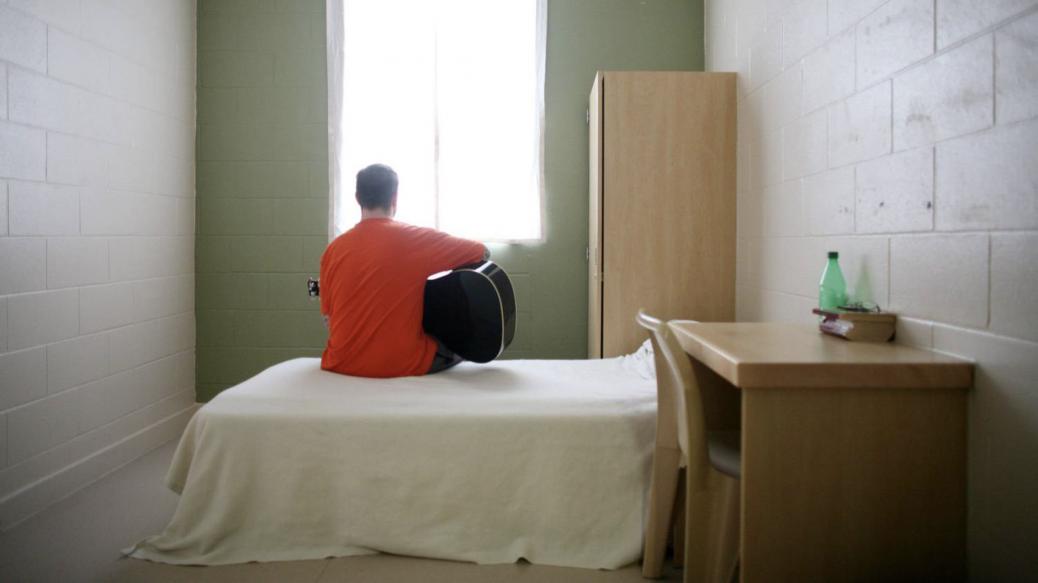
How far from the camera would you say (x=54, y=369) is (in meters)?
2.77

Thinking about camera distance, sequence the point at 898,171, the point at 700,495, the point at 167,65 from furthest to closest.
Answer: the point at 167,65, the point at 898,171, the point at 700,495

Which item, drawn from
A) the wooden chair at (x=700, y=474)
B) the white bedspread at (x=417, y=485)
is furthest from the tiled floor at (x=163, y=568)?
the wooden chair at (x=700, y=474)

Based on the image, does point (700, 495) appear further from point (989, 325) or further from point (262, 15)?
point (262, 15)

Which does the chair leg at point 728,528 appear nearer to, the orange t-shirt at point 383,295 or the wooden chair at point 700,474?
the wooden chair at point 700,474

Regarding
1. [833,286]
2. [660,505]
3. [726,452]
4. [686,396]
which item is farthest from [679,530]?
[833,286]

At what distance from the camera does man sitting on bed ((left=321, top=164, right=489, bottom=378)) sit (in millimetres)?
2438

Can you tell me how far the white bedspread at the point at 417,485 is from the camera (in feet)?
Result: 6.81

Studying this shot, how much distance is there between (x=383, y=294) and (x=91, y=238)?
1.60 m

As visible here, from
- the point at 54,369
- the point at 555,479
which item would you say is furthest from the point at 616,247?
the point at 54,369

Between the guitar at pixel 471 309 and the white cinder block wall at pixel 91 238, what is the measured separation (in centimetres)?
165

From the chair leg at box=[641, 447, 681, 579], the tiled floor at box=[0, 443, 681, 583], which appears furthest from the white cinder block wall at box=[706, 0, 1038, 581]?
the tiled floor at box=[0, 443, 681, 583]

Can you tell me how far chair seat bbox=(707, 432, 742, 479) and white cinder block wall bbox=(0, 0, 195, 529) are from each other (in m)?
2.61

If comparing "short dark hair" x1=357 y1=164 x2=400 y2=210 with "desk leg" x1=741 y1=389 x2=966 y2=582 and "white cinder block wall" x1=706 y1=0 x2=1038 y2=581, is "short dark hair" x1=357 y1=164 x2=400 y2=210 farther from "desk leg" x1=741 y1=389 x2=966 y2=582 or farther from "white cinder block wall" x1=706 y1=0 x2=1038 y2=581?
"desk leg" x1=741 y1=389 x2=966 y2=582

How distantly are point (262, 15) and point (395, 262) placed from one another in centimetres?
247
